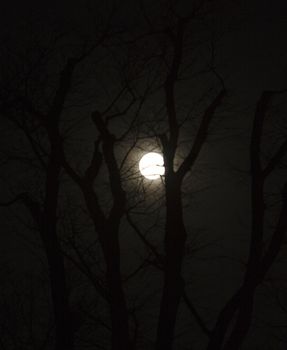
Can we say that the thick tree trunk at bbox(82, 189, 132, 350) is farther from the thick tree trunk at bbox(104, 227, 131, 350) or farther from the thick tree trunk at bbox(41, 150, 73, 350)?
the thick tree trunk at bbox(41, 150, 73, 350)

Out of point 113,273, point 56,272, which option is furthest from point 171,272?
point 56,272

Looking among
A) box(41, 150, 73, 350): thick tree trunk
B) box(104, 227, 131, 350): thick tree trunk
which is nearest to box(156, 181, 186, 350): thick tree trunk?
box(104, 227, 131, 350): thick tree trunk

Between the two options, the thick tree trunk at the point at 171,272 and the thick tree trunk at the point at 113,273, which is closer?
the thick tree trunk at the point at 171,272

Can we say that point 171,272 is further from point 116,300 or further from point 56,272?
point 56,272

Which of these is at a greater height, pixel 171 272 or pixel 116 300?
pixel 171 272

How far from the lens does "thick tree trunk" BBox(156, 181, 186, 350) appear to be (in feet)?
16.5

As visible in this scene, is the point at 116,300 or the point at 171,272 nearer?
the point at 171,272

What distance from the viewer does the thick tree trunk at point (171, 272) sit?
5035mm

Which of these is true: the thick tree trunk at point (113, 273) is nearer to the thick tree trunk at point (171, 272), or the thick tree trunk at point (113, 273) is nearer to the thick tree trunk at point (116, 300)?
the thick tree trunk at point (116, 300)

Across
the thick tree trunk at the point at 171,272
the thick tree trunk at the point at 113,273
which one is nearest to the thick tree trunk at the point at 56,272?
the thick tree trunk at the point at 113,273

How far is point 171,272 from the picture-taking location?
16.8 feet

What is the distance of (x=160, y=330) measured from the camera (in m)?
5.06

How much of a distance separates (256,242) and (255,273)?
0.33 m

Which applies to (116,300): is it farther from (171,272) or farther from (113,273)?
(171,272)
